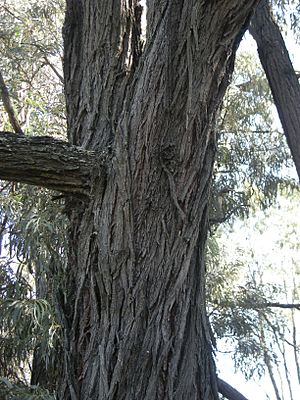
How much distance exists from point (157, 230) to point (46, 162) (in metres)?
0.35

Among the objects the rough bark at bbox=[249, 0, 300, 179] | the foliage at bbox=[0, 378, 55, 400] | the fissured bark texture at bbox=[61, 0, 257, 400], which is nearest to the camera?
the fissured bark texture at bbox=[61, 0, 257, 400]

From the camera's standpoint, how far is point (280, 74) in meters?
3.25

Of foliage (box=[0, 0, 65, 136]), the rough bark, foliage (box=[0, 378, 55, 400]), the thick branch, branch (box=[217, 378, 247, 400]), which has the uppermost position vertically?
foliage (box=[0, 0, 65, 136])

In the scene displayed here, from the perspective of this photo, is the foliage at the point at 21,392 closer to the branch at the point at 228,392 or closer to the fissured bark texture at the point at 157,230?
the fissured bark texture at the point at 157,230

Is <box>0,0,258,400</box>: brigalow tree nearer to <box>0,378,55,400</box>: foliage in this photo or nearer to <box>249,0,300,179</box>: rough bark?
<box>0,378,55,400</box>: foliage

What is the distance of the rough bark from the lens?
316cm

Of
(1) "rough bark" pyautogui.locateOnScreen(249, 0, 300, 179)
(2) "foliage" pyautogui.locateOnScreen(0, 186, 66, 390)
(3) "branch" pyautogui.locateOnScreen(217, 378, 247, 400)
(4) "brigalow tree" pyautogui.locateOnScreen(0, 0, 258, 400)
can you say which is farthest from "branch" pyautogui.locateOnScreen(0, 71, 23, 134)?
(4) "brigalow tree" pyautogui.locateOnScreen(0, 0, 258, 400)

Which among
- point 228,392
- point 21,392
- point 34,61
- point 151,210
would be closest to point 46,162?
point 151,210

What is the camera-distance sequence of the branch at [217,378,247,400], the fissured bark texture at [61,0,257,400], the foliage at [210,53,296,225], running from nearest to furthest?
the fissured bark texture at [61,0,257,400]
the branch at [217,378,247,400]
the foliage at [210,53,296,225]

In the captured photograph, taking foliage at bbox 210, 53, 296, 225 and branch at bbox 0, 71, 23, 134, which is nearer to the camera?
branch at bbox 0, 71, 23, 134

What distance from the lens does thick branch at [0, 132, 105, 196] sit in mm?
1856

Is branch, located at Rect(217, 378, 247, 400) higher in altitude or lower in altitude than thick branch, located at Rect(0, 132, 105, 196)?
lower

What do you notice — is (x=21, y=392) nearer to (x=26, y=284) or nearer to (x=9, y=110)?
(x=26, y=284)

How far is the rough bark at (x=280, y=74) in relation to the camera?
316cm
